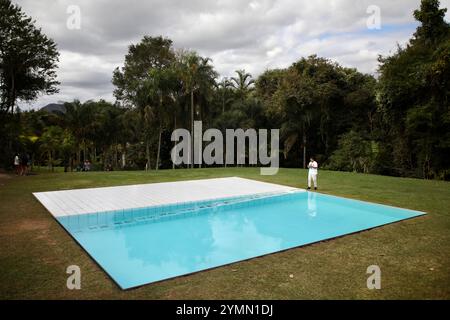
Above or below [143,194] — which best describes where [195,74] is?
above

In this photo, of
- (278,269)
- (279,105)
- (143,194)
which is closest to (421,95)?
(279,105)

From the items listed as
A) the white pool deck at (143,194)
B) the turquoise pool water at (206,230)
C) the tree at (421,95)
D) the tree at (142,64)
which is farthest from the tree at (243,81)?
the turquoise pool water at (206,230)

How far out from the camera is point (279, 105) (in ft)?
61.0

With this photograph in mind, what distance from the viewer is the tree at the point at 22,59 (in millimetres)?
16031

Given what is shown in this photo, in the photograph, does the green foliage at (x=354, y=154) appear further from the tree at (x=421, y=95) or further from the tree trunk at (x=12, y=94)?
the tree trunk at (x=12, y=94)

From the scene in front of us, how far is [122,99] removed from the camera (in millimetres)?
25641

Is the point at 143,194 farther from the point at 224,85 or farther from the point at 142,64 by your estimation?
the point at 142,64

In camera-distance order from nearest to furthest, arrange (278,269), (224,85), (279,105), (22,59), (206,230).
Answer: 1. (278,269)
2. (206,230)
3. (22,59)
4. (279,105)
5. (224,85)

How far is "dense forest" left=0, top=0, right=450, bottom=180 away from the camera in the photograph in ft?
45.3

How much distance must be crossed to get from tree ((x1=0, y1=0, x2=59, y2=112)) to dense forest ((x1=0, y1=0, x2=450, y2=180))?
0.05m

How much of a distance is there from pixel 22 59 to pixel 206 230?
16509 mm
